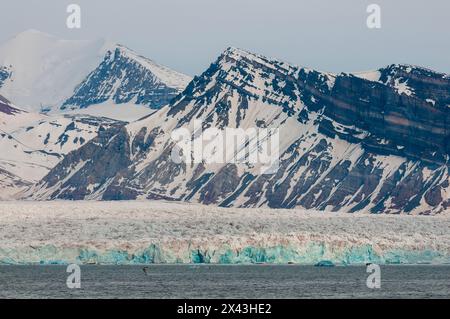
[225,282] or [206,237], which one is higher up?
[206,237]

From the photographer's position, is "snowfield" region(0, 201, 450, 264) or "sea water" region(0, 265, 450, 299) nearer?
"sea water" region(0, 265, 450, 299)

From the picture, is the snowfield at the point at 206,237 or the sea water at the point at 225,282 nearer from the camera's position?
the sea water at the point at 225,282

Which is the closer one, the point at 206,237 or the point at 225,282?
the point at 225,282

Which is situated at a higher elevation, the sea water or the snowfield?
the snowfield

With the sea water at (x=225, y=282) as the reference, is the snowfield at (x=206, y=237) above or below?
above
